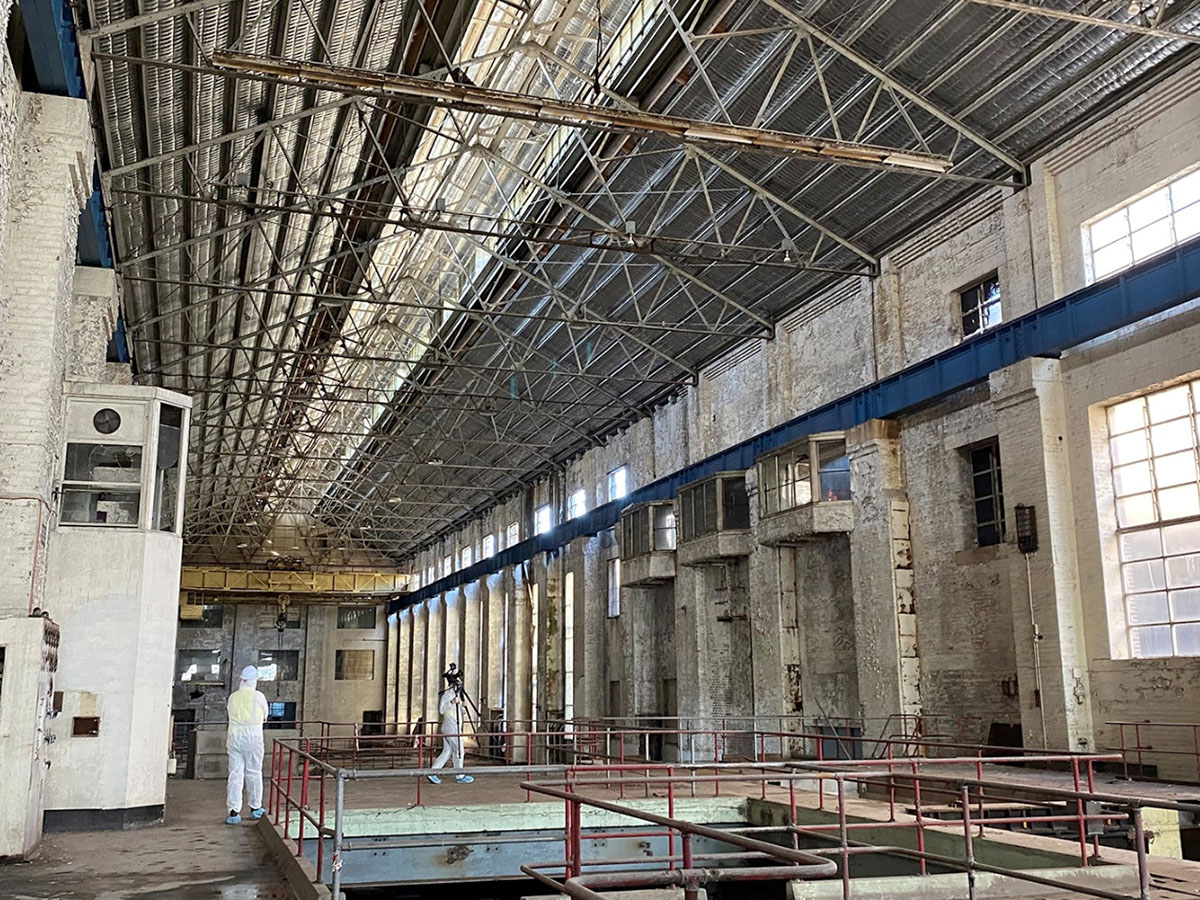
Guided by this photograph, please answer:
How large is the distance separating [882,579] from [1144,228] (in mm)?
7420

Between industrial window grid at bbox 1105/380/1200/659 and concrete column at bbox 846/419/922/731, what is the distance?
4275 millimetres

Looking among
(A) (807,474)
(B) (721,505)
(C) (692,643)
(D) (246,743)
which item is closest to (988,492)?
(A) (807,474)

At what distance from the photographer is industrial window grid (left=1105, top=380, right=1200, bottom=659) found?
15.0 m

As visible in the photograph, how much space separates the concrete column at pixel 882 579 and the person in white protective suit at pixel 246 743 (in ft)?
35.7

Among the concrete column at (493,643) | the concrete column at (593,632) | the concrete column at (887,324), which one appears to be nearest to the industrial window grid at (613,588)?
the concrete column at (593,632)

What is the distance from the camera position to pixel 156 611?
47.6ft

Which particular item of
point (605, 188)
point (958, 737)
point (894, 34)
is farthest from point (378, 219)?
point (958, 737)

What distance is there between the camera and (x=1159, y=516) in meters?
15.5

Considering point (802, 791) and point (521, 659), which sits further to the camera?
point (521, 659)

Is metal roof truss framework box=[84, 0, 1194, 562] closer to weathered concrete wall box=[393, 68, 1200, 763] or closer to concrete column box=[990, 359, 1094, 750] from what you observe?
weathered concrete wall box=[393, 68, 1200, 763]

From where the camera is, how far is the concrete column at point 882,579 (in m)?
19.2

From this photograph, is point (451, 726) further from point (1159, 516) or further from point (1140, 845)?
point (1140, 845)

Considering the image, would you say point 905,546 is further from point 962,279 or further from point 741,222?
point 741,222

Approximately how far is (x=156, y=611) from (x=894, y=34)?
44.7 feet
